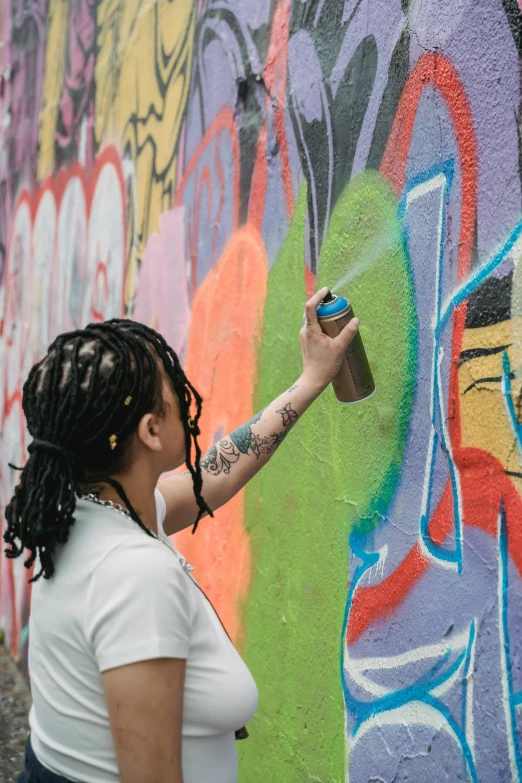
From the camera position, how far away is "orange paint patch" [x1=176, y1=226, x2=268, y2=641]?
9.48ft

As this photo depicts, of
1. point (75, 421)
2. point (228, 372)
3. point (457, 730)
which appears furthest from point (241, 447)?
point (228, 372)

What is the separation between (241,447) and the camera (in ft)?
6.93

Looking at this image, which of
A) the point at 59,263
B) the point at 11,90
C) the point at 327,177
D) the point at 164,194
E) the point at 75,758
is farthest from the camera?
the point at 11,90

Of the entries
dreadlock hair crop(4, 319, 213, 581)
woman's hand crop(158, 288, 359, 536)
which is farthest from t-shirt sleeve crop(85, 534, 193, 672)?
woman's hand crop(158, 288, 359, 536)

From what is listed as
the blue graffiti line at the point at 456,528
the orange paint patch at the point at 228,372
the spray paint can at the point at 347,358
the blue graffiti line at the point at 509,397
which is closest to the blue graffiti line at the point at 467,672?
the blue graffiti line at the point at 456,528

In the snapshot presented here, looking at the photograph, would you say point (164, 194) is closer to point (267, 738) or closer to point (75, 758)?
point (267, 738)

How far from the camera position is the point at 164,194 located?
12.2 feet

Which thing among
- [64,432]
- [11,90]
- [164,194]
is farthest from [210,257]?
[11,90]

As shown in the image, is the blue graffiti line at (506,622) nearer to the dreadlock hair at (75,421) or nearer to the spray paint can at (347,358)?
the spray paint can at (347,358)

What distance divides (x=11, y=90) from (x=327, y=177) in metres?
4.67

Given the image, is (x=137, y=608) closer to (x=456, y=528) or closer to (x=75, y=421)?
(x=75, y=421)

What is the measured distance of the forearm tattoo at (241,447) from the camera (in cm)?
210

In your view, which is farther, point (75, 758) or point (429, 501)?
point (429, 501)

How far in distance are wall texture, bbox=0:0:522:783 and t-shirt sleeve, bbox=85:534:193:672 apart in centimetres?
60
